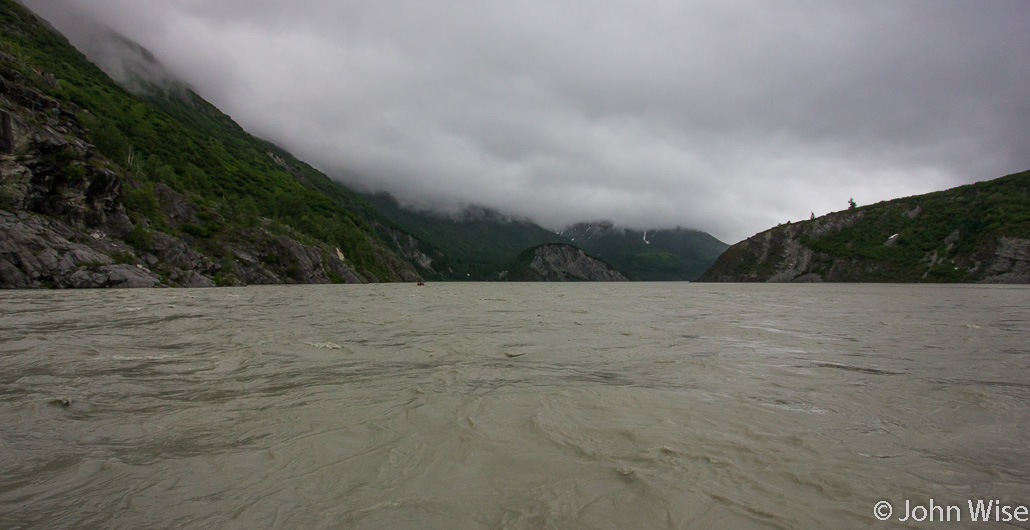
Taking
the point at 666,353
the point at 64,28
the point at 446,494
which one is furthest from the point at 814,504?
the point at 64,28

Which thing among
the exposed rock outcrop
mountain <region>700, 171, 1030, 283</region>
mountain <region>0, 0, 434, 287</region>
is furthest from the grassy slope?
the exposed rock outcrop

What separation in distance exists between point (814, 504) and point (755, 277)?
710 ft

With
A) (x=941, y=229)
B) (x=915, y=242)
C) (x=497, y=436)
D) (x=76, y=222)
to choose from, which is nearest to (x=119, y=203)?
(x=76, y=222)

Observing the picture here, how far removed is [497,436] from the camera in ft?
17.2

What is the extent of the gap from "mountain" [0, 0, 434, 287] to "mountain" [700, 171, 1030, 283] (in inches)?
6596

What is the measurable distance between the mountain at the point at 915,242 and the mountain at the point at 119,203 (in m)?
168

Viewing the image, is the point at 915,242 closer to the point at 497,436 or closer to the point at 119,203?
the point at 497,436

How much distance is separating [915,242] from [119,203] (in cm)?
20533

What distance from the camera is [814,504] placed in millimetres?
3498

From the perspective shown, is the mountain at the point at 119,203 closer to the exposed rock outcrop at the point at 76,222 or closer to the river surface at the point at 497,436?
the exposed rock outcrop at the point at 76,222

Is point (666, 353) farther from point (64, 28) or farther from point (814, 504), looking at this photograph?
point (64, 28)

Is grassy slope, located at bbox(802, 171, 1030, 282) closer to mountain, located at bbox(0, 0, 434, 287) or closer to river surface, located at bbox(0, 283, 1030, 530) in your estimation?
river surface, located at bbox(0, 283, 1030, 530)

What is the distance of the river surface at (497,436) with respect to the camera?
3420 millimetres

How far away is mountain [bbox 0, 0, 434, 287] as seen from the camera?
134 ft
